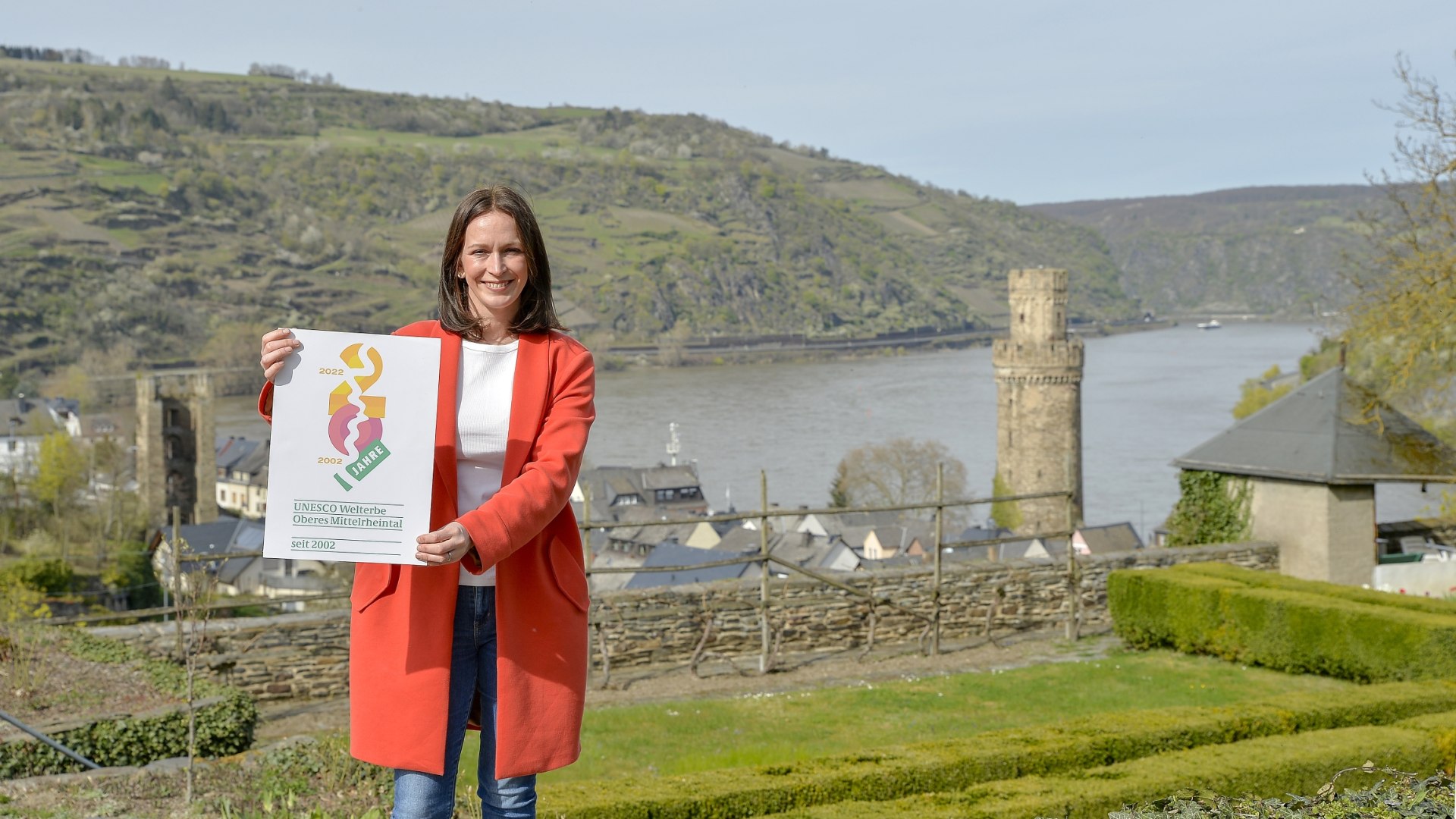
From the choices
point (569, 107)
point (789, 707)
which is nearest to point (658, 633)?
point (789, 707)

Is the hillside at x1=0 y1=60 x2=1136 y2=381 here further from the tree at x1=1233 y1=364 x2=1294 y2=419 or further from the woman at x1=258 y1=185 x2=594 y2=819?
the woman at x1=258 y1=185 x2=594 y2=819

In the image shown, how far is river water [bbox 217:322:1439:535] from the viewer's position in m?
64.0

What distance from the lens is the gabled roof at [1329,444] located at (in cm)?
1240

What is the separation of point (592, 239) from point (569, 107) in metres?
73.2

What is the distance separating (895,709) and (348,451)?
23.2 feet

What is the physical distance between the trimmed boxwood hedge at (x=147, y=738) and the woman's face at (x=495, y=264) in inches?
164

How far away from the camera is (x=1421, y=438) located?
42.1 ft

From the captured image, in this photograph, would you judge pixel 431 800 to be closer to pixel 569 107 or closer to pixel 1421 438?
pixel 1421 438

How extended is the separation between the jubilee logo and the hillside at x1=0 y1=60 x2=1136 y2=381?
8979 centimetres

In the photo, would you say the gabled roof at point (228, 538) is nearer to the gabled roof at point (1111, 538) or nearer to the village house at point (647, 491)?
the village house at point (647, 491)

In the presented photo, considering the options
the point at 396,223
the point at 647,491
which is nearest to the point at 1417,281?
the point at 647,491

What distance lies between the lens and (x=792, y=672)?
424 inches

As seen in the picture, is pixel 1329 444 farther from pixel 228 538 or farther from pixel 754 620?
pixel 228 538

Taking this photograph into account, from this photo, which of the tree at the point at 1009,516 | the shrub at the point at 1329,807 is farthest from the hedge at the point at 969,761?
the tree at the point at 1009,516
